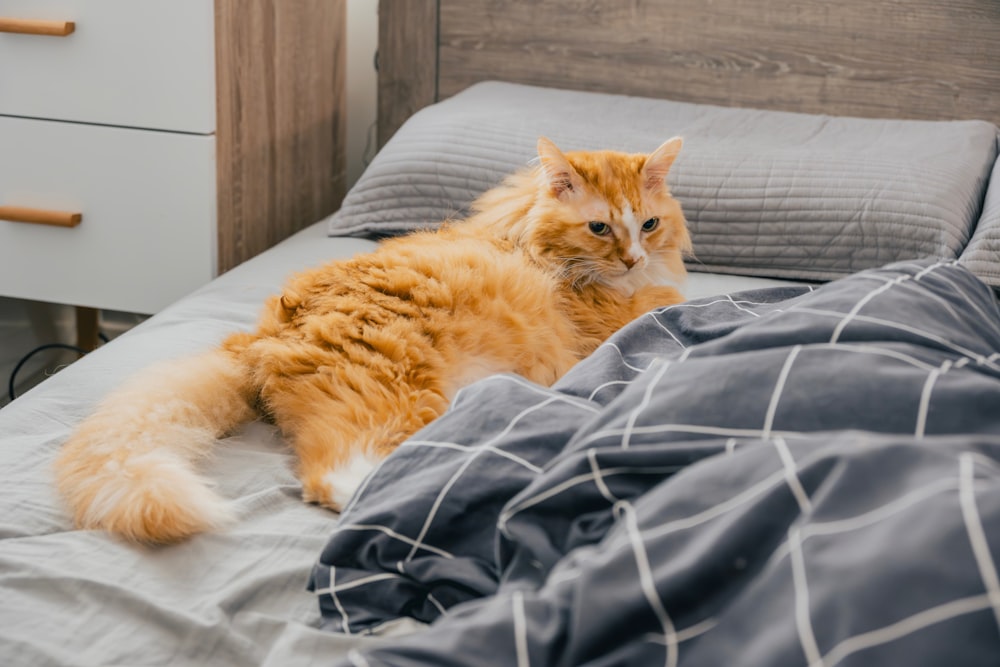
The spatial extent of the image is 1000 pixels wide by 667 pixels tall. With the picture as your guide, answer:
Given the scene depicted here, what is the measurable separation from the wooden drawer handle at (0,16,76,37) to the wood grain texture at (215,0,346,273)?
28 cm

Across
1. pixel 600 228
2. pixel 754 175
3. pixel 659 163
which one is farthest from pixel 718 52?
pixel 600 228

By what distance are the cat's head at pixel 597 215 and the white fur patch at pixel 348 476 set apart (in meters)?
0.60

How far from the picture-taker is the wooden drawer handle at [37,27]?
6.07 ft

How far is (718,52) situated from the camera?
237cm

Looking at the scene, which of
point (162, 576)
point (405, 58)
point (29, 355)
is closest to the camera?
point (162, 576)

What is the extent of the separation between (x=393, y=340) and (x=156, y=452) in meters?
0.31

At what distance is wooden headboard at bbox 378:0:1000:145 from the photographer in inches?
89.0

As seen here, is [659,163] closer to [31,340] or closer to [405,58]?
[405,58]

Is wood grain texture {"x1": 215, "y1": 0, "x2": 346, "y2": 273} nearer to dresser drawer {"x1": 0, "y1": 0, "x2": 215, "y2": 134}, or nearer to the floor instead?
dresser drawer {"x1": 0, "y1": 0, "x2": 215, "y2": 134}

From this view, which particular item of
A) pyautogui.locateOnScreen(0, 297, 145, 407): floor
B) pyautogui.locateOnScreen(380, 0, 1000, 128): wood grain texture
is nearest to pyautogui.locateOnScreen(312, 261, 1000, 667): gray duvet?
pyautogui.locateOnScreen(380, 0, 1000, 128): wood grain texture

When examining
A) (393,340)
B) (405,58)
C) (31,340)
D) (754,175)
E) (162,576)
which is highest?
(405,58)

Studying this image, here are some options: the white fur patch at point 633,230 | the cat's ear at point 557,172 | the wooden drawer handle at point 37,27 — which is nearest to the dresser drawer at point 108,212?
the wooden drawer handle at point 37,27

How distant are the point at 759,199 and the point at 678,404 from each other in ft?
3.76

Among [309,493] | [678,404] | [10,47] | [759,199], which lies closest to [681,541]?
[678,404]
